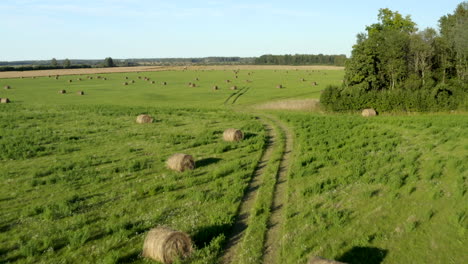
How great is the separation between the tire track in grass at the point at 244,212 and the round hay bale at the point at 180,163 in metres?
3.39

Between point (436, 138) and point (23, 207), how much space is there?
25.5 metres

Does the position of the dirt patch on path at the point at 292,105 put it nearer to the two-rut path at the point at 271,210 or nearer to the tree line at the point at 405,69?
the tree line at the point at 405,69

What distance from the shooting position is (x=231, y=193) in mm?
14703

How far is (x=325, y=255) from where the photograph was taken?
1012cm

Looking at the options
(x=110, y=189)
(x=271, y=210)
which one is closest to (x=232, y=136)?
(x=110, y=189)

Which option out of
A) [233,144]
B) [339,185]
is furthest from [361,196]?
[233,144]

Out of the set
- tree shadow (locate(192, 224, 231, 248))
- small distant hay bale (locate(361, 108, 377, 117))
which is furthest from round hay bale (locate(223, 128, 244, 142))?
small distant hay bale (locate(361, 108, 377, 117))

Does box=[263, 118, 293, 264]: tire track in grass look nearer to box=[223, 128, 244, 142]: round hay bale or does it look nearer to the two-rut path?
the two-rut path

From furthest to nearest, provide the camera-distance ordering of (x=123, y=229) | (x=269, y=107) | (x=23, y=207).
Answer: (x=269, y=107) → (x=23, y=207) → (x=123, y=229)

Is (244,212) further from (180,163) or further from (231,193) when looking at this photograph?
(180,163)

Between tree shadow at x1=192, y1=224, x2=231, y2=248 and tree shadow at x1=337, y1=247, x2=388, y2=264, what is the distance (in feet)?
12.3

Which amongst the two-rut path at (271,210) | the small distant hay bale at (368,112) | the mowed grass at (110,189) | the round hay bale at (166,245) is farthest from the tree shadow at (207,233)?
the small distant hay bale at (368,112)

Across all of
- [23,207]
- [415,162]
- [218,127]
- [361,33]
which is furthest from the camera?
[361,33]

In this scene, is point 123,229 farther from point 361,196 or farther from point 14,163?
point 14,163
